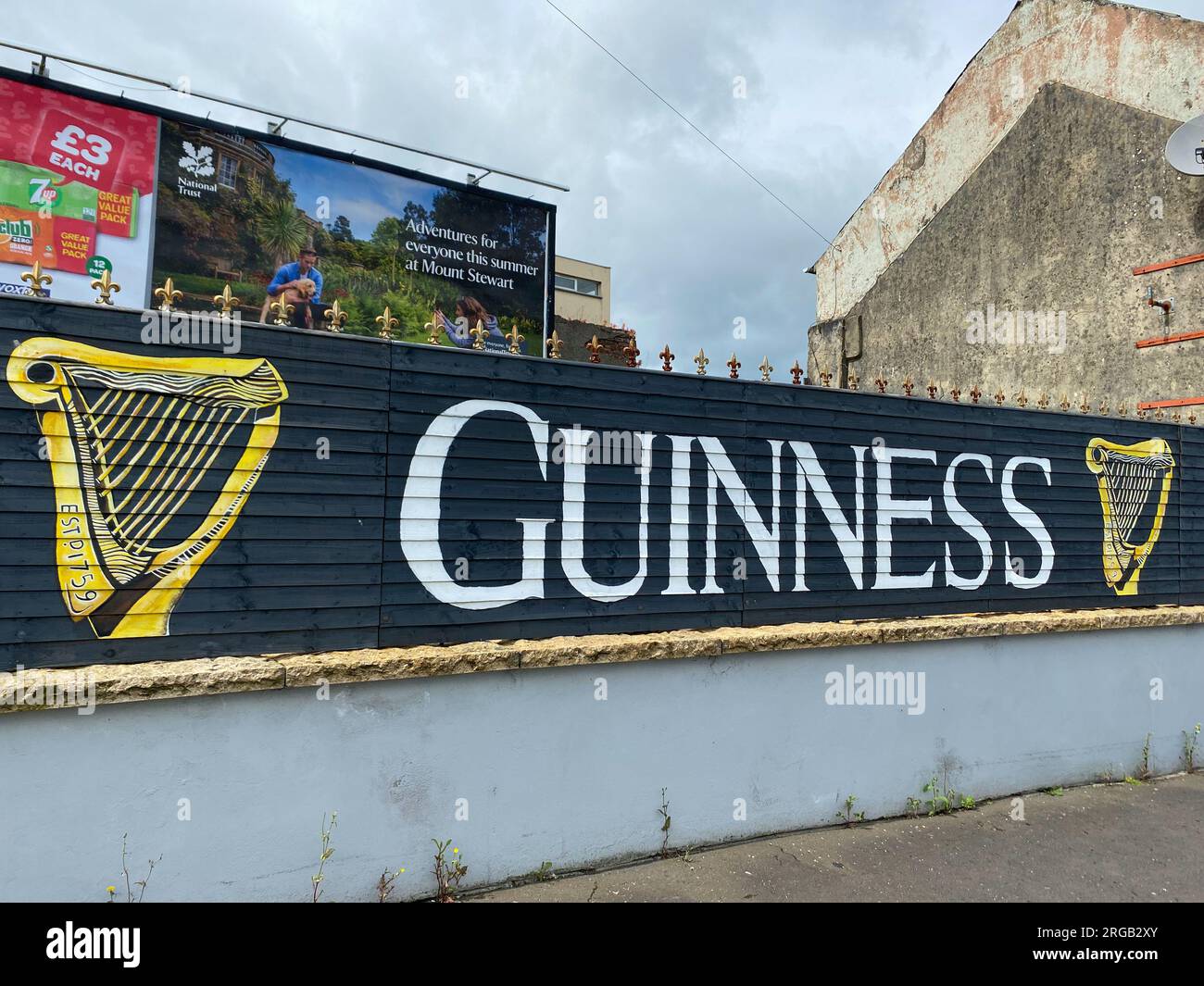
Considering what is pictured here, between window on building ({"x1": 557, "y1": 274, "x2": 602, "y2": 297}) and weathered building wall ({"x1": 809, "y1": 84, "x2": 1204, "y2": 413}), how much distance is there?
84.9ft

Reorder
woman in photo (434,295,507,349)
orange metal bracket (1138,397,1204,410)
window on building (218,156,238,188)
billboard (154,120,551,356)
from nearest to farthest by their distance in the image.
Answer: orange metal bracket (1138,397,1204,410), billboard (154,120,551,356), window on building (218,156,238,188), woman in photo (434,295,507,349)

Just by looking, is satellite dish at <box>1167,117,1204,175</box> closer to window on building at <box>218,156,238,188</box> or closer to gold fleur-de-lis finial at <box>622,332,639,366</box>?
gold fleur-de-lis finial at <box>622,332,639,366</box>

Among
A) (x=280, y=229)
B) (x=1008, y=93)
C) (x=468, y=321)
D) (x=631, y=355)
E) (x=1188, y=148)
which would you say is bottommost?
(x=631, y=355)

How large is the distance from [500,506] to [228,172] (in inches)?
274

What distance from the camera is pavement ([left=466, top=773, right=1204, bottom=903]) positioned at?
4.34m

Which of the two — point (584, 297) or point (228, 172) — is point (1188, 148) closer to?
point (228, 172)

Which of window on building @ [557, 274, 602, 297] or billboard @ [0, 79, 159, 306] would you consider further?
window on building @ [557, 274, 602, 297]

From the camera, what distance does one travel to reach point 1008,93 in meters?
11.3

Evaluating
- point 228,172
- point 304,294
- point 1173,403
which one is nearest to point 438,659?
point 304,294

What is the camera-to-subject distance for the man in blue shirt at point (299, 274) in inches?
371

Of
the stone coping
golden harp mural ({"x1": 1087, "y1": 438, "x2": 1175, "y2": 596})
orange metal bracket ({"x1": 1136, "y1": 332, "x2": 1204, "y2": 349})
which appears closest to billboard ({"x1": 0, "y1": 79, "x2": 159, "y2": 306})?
the stone coping

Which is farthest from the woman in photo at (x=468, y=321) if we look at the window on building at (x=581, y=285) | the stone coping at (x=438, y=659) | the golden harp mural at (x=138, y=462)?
the window on building at (x=581, y=285)
